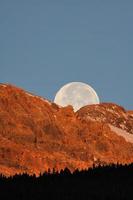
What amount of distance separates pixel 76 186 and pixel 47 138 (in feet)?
284

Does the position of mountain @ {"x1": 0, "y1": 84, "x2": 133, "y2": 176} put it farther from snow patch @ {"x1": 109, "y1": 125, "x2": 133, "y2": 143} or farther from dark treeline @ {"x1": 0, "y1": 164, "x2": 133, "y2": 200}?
dark treeline @ {"x1": 0, "y1": 164, "x2": 133, "y2": 200}

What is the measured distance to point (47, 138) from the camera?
324ft

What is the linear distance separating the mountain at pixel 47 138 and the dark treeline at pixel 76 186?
66139 mm

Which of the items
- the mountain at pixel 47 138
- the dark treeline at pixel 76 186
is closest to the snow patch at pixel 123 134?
the mountain at pixel 47 138

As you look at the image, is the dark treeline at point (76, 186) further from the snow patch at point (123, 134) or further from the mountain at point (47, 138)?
the snow patch at point (123, 134)

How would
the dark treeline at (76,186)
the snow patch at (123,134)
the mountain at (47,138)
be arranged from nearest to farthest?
the dark treeline at (76,186), the mountain at (47,138), the snow patch at (123,134)

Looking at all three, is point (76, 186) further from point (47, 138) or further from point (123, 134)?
point (123, 134)

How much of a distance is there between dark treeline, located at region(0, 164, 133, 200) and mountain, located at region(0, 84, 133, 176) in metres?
66.1

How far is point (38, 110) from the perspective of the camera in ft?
346

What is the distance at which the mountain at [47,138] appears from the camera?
83.4 m

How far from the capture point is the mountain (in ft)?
274

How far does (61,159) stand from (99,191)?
77318 millimetres

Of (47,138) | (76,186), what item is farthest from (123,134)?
(76,186)

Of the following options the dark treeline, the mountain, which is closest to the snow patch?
the mountain
